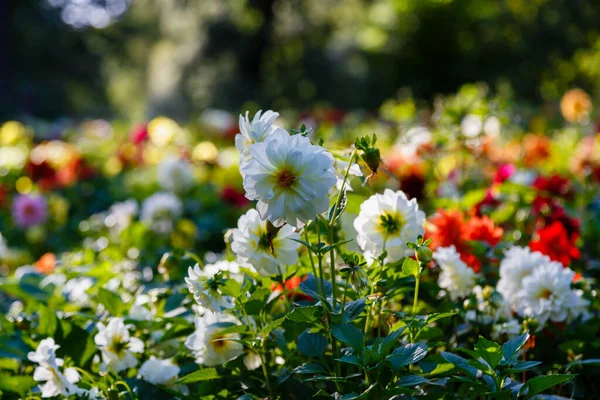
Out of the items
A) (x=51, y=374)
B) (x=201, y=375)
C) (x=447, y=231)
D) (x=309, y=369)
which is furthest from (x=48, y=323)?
(x=447, y=231)

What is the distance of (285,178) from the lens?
1007 millimetres

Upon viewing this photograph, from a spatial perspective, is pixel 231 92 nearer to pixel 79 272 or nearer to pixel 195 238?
pixel 195 238

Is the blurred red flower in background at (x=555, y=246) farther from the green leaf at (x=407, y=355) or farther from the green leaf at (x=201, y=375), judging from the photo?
the green leaf at (x=201, y=375)

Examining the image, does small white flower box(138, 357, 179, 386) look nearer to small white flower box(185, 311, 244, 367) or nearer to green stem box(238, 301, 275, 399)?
small white flower box(185, 311, 244, 367)

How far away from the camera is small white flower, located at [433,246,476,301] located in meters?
1.48

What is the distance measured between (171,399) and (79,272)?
0.84 meters

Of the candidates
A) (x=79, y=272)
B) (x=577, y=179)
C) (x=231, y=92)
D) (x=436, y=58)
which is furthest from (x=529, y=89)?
(x=79, y=272)

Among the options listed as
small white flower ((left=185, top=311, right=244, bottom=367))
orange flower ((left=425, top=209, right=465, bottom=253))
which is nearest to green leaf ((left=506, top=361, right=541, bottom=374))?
small white flower ((left=185, top=311, right=244, bottom=367))

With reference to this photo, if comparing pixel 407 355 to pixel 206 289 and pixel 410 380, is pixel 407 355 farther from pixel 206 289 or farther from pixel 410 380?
pixel 206 289

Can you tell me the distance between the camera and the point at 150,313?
63.0 inches

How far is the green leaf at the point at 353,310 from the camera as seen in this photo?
3.63ft

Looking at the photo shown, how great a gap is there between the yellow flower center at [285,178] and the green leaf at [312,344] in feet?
1.09

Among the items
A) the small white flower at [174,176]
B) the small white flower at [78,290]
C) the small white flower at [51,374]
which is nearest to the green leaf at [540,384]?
the small white flower at [51,374]

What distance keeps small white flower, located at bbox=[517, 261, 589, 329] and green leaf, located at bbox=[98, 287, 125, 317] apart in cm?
85
